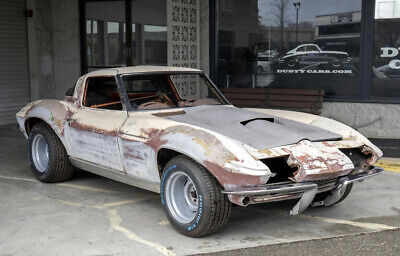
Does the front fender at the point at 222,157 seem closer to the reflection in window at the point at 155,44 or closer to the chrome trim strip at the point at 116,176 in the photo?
the chrome trim strip at the point at 116,176

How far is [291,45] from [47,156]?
529cm

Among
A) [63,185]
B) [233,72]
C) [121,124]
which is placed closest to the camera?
[121,124]

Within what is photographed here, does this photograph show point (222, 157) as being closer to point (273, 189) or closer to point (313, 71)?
point (273, 189)

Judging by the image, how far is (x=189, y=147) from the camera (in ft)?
14.1

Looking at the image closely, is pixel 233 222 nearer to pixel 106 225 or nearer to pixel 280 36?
pixel 106 225

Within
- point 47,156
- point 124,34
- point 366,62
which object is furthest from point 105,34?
point 47,156

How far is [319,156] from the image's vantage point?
4.32 meters

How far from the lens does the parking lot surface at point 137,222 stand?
4.28m

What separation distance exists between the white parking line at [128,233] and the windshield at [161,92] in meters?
1.15

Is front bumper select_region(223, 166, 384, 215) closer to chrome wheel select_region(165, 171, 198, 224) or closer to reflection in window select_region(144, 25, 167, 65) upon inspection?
chrome wheel select_region(165, 171, 198, 224)

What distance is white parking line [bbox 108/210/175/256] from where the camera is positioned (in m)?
4.19

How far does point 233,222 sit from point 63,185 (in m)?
2.41

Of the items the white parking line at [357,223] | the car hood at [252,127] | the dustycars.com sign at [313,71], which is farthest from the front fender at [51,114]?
the dustycars.com sign at [313,71]

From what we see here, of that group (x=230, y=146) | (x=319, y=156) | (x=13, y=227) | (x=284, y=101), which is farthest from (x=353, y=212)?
(x=284, y=101)
